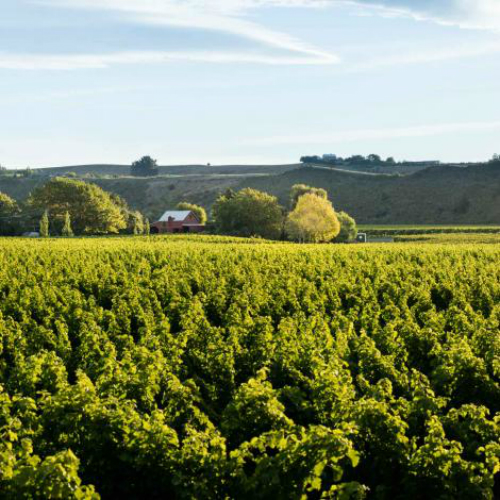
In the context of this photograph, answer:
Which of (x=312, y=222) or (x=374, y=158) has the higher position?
(x=374, y=158)

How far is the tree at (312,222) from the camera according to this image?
272 ft

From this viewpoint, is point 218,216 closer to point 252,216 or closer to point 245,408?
point 252,216

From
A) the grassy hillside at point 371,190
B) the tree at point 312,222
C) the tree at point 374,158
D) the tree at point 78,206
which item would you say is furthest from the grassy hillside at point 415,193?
the tree at point 78,206

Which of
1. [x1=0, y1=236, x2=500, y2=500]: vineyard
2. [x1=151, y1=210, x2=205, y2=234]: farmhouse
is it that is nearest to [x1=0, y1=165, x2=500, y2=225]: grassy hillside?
[x1=151, y1=210, x2=205, y2=234]: farmhouse

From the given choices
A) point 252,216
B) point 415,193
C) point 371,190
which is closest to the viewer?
point 252,216

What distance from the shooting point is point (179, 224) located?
102812 mm

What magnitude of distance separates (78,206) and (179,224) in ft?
54.3

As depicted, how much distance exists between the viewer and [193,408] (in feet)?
32.8

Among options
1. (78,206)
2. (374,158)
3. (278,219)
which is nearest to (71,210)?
(78,206)

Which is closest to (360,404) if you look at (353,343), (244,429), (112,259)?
(244,429)

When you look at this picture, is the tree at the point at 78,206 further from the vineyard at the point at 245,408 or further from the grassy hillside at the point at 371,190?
the vineyard at the point at 245,408

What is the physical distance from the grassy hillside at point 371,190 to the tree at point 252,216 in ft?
144

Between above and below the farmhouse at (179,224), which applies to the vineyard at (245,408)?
below

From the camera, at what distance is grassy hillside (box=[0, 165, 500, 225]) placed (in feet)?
429
